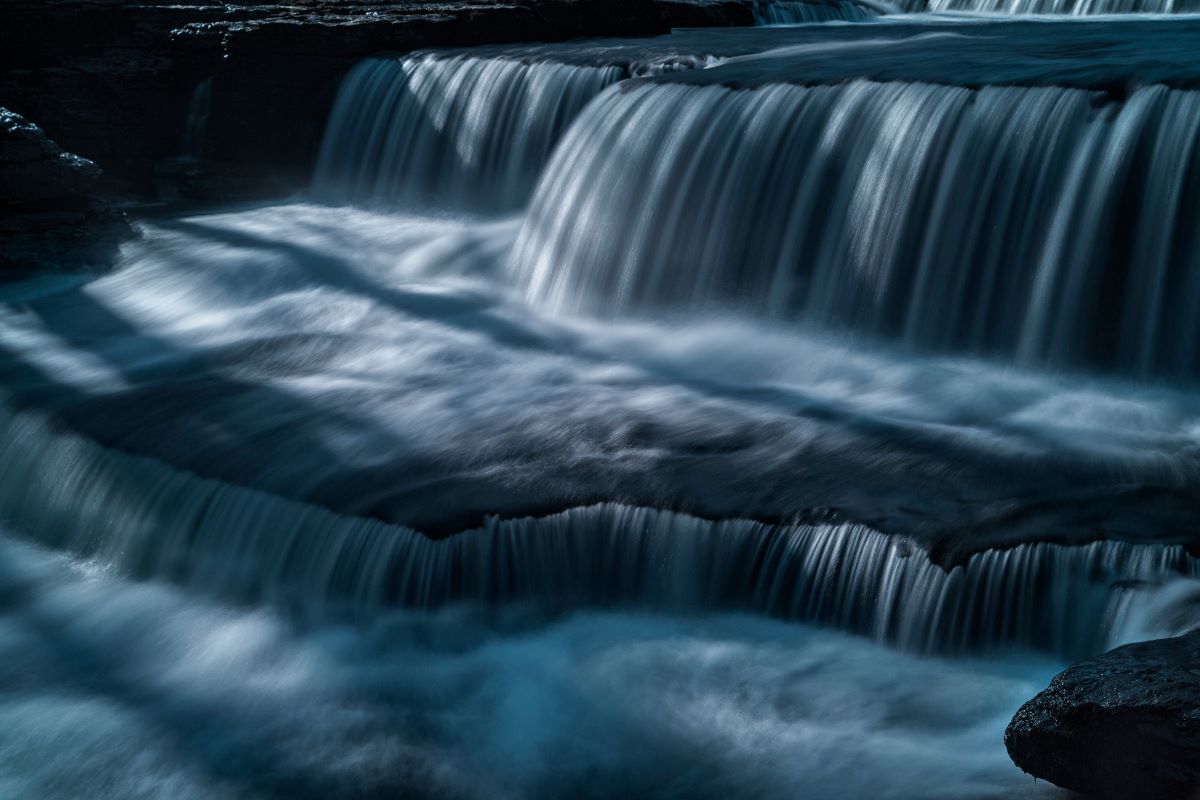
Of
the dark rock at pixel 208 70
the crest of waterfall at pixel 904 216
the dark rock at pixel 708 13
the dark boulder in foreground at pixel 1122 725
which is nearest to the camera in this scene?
the dark boulder in foreground at pixel 1122 725

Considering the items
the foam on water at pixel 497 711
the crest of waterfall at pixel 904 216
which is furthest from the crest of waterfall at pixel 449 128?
the foam on water at pixel 497 711

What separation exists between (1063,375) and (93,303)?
18.1 ft

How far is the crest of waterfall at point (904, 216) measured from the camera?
5.56 meters

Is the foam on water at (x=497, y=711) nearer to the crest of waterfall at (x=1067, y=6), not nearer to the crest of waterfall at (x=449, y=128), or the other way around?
the crest of waterfall at (x=449, y=128)

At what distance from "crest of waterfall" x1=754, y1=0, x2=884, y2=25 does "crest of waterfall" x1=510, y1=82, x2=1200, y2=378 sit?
4.34 meters

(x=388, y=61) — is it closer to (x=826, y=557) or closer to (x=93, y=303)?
(x=93, y=303)

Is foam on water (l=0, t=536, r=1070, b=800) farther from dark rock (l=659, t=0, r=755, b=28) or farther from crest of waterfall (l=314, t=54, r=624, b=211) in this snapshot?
dark rock (l=659, t=0, r=755, b=28)

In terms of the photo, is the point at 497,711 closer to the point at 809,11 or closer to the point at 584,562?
the point at 584,562

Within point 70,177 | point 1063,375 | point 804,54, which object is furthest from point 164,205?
point 1063,375

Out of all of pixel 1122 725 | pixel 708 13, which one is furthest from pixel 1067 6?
pixel 1122 725

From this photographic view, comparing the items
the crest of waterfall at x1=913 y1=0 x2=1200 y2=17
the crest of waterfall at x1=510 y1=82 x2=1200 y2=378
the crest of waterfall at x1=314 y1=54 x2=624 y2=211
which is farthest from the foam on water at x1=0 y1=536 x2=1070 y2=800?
the crest of waterfall at x1=913 y1=0 x2=1200 y2=17

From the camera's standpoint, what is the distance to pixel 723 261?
6672 mm

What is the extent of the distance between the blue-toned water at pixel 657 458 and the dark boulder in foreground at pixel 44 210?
0.33 meters

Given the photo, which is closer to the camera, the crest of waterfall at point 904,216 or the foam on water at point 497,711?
the foam on water at point 497,711
